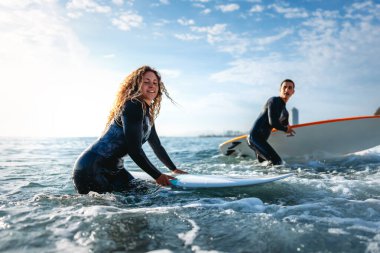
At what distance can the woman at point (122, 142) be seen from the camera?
124 inches

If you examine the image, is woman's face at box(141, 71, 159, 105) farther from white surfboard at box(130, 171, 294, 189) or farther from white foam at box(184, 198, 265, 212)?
white foam at box(184, 198, 265, 212)

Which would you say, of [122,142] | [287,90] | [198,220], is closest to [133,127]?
[122,142]

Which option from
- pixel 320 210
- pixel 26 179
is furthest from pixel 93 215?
pixel 26 179

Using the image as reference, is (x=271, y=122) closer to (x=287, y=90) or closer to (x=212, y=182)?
(x=287, y=90)

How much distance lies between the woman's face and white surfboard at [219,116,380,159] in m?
5.43

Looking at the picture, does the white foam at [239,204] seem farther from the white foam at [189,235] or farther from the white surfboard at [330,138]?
the white surfboard at [330,138]

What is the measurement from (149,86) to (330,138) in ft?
20.8

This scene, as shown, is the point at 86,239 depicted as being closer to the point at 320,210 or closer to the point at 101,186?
the point at 101,186

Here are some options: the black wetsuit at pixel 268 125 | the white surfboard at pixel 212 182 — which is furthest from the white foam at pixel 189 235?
the black wetsuit at pixel 268 125

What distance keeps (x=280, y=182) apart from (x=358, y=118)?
4352 mm

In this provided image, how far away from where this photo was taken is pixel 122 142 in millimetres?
3404

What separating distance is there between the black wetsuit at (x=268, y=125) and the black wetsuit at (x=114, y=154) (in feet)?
12.9

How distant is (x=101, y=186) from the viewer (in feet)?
11.1

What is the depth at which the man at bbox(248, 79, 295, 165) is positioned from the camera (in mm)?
6625
